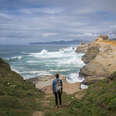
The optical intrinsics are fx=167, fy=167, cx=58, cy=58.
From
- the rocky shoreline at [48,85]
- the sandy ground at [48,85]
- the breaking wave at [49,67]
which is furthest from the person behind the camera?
the breaking wave at [49,67]

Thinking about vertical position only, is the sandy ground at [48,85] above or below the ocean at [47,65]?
below

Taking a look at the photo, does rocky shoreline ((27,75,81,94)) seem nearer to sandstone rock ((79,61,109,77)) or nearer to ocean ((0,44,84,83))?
ocean ((0,44,84,83))

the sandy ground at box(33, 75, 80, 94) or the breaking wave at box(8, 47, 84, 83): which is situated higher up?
the breaking wave at box(8, 47, 84, 83)

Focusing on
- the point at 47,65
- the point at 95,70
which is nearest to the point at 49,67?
the point at 47,65

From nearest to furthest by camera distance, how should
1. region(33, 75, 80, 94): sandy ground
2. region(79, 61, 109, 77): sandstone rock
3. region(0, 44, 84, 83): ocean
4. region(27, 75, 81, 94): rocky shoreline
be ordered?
region(33, 75, 80, 94): sandy ground → region(27, 75, 81, 94): rocky shoreline → region(79, 61, 109, 77): sandstone rock → region(0, 44, 84, 83): ocean

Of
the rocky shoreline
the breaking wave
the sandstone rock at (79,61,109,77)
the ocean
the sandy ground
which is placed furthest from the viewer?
the ocean

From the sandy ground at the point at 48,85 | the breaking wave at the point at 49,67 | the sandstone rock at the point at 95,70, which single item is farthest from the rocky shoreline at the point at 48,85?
the sandstone rock at the point at 95,70

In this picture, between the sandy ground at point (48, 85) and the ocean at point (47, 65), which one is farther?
the ocean at point (47, 65)

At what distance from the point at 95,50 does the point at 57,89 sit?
142 feet

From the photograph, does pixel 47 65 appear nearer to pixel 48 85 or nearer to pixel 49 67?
pixel 49 67

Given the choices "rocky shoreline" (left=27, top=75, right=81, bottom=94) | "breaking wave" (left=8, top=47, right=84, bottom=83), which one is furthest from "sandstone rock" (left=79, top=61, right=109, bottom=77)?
"rocky shoreline" (left=27, top=75, right=81, bottom=94)

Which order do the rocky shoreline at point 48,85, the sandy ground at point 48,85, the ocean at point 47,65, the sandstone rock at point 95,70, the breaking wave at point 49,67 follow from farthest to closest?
the ocean at point 47,65 < the breaking wave at point 49,67 < the sandstone rock at point 95,70 < the rocky shoreline at point 48,85 < the sandy ground at point 48,85

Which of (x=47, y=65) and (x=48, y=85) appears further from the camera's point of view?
(x=47, y=65)

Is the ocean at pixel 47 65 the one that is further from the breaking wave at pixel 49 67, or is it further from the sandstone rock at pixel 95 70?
the sandstone rock at pixel 95 70
